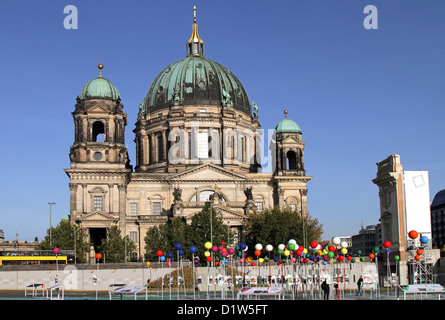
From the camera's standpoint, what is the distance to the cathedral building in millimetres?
101938

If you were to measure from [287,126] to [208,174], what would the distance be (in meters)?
16.7

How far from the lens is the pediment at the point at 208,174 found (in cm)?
11112

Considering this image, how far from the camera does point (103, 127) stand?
108812 millimetres

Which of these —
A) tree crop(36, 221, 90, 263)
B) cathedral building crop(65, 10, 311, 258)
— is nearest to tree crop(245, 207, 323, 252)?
cathedral building crop(65, 10, 311, 258)

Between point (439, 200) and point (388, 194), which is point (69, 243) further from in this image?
point (439, 200)

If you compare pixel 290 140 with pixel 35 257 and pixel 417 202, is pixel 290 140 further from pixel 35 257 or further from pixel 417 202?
pixel 35 257

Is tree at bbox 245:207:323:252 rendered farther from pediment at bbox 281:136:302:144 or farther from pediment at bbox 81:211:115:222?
pediment at bbox 81:211:115:222

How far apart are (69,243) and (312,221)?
3673 cm

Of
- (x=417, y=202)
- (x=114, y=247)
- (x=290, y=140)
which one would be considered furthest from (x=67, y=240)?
(x=417, y=202)

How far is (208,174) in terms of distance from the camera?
111 meters

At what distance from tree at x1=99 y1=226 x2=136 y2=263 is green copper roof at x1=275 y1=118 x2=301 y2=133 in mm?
34723
